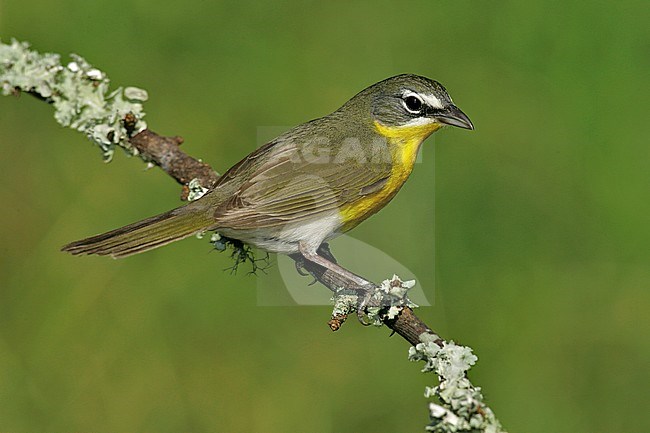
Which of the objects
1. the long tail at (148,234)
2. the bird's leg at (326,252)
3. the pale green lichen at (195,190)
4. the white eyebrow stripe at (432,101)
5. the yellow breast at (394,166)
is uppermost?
the white eyebrow stripe at (432,101)

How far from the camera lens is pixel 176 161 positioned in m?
4.70

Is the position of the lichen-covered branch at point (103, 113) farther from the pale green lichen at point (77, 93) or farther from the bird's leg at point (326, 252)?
the bird's leg at point (326, 252)

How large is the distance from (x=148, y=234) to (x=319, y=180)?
3.00 ft

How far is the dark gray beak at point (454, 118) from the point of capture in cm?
458

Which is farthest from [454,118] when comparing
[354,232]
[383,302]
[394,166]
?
[383,302]

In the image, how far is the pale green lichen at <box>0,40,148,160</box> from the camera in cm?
481

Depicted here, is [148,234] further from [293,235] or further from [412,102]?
[412,102]

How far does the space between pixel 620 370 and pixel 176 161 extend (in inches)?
117

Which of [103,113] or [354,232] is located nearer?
[103,113]

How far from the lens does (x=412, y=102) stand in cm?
475

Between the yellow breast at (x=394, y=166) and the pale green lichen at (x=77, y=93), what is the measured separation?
3.76 ft

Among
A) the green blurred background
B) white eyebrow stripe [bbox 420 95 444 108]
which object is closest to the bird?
white eyebrow stripe [bbox 420 95 444 108]

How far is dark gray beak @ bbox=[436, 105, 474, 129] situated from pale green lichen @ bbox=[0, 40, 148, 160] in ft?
4.80

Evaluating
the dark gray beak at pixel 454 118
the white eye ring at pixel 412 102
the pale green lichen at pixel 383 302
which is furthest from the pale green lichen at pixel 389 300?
the white eye ring at pixel 412 102
